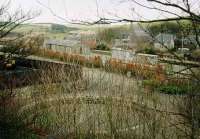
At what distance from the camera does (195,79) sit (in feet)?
9.22

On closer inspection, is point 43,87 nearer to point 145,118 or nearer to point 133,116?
point 133,116

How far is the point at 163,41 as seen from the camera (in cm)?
299

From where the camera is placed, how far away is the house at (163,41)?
293cm

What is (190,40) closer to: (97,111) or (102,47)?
(97,111)

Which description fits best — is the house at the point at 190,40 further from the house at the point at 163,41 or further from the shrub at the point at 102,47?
the shrub at the point at 102,47

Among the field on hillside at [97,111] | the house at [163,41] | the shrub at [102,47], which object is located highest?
the house at [163,41]

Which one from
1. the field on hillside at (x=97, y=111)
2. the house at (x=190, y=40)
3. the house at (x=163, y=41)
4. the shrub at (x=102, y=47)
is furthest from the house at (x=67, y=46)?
the house at (x=190, y=40)

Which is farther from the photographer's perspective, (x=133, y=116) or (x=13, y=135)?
(x=133, y=116)

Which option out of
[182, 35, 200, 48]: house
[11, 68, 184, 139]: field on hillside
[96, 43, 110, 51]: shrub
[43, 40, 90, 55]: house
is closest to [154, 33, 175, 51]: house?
[182, 35, 200, 48]: house

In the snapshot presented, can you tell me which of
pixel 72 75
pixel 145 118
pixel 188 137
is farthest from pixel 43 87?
pixel 188 137

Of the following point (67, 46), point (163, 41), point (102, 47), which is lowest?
point (102, 47)

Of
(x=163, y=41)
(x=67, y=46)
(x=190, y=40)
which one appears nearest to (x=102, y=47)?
(x=67, y=46)

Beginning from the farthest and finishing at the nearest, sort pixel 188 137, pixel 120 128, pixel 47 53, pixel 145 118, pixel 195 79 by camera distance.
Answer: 1. pixel 47 53
2. pixel 120 128
3. pixel 145 118
4. pixel 188 137
5. pixel 195 79

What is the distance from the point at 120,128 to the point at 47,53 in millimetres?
13482
